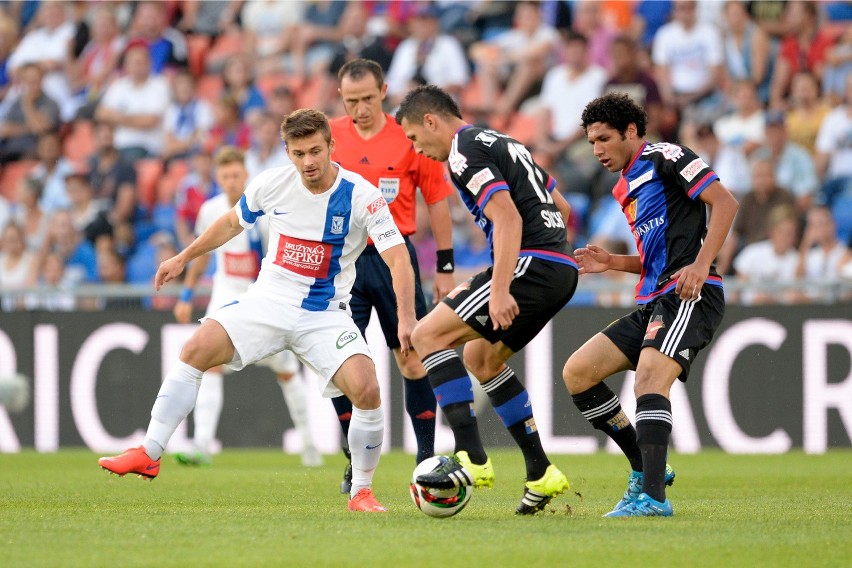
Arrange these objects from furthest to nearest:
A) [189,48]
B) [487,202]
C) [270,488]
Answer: [189,48] < [270,488] < [487,202]

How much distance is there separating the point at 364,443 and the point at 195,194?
8687 mm

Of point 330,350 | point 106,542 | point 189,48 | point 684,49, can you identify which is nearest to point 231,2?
point 189,48

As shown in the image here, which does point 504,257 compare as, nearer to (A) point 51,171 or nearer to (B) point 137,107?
(B) point 137,107

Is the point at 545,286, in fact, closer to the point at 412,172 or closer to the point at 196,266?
the point at 412,172

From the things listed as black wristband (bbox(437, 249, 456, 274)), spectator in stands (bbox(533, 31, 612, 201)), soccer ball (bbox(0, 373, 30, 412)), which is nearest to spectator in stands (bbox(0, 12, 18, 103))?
soccer ball (bbox(0, 373, 30, 412))

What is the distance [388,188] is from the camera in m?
8.20

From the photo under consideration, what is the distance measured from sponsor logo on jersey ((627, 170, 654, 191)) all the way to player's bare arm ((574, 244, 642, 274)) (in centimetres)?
47

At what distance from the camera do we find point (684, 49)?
1473 centimetres

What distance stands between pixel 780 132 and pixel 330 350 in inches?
323

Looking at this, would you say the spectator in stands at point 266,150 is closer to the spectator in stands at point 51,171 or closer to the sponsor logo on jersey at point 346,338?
the spectator in stands at point 51,171

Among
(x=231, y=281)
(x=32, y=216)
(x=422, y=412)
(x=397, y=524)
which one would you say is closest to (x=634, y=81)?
(x=231, y=281)

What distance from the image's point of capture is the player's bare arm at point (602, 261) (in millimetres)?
7016

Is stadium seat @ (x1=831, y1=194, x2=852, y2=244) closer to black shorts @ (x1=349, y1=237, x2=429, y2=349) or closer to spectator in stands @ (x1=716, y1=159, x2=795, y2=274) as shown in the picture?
spectator in stands @ (x1=716, y1=159, x2=795, y2=274)

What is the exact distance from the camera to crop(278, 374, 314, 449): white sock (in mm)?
→ 10703
